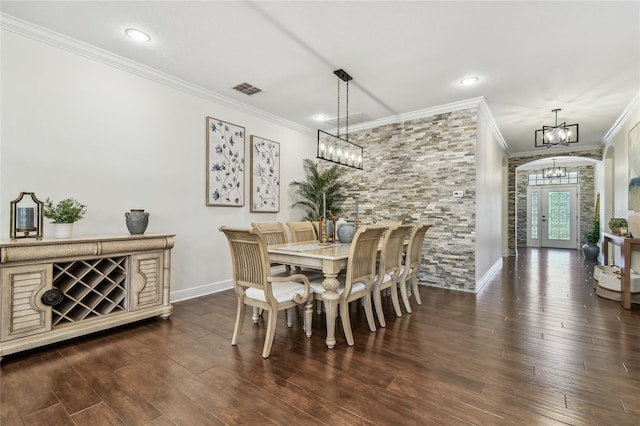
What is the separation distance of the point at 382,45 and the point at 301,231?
2256 mm

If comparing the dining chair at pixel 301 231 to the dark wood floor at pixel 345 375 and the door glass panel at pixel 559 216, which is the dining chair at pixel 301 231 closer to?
the dark wood floor at pixel 345 375

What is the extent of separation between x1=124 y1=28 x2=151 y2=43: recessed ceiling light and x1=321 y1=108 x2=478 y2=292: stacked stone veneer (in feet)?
11.8

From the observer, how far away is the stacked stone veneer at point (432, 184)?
4312 millimetres

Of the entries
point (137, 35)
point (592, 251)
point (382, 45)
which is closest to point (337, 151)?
point (382, 45)

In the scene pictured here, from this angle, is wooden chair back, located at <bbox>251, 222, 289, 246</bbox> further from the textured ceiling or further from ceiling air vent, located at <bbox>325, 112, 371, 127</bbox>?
ceiling air vent, located at <bbox>325, 112, 371, 127</bbox>

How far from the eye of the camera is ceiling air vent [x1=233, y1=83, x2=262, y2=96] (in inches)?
150

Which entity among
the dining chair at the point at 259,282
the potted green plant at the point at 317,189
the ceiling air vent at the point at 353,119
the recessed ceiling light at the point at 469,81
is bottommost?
the dining chair at the point at 259,282

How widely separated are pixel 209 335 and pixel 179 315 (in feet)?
2.40

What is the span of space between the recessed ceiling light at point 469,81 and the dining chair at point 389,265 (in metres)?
1.97

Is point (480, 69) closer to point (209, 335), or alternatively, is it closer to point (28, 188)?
point (209, 335)

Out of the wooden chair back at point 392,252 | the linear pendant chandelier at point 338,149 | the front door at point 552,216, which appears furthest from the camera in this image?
the front door at point 552,216

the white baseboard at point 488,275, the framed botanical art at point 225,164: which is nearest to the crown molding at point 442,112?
the framed botanical art at point 225,164

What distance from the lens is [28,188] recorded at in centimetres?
261

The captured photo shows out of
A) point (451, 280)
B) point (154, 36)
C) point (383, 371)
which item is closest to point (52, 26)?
point (154, 36)
